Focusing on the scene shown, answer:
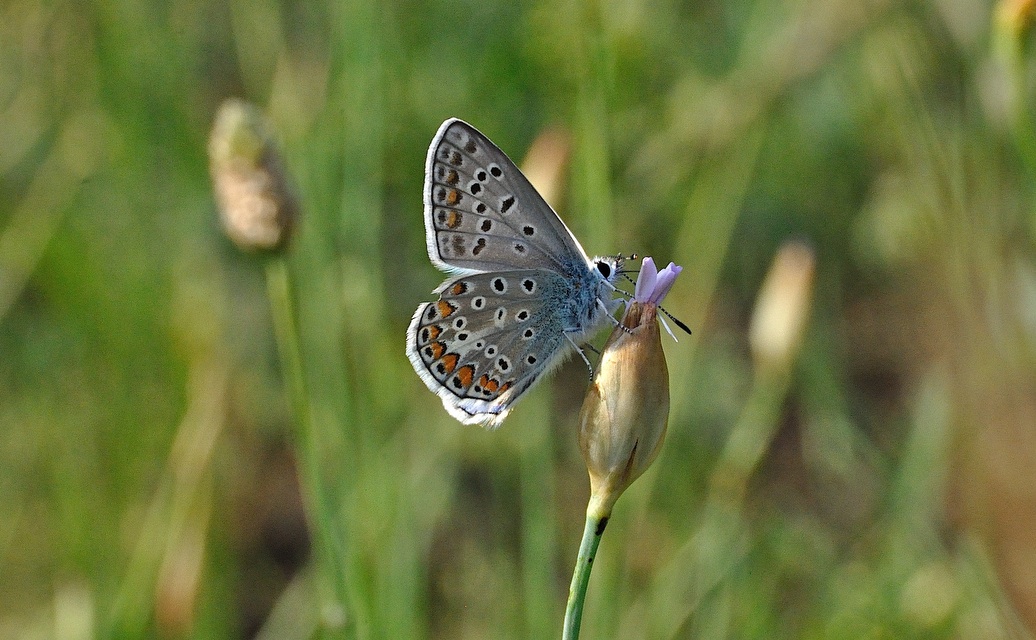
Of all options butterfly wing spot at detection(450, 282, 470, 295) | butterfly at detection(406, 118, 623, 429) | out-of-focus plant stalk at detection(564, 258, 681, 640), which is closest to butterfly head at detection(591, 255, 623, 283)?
butterfly at detection(406, 118, 623, 429)

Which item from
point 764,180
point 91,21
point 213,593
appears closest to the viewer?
point 213,593

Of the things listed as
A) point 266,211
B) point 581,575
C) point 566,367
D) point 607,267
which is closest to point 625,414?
point 581,575

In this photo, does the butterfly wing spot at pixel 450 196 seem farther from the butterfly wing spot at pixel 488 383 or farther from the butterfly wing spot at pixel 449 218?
the butterfly wing spot at pixel 488 383

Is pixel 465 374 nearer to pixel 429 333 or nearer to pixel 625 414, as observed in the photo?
pixel 429 333

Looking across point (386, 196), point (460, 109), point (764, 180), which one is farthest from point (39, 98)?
point (764, 180)

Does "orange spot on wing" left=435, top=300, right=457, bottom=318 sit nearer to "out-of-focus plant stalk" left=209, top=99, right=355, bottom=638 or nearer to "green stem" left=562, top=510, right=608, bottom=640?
"out-of-focus plant stalk" left=209, top=99, right=355, bottom=638

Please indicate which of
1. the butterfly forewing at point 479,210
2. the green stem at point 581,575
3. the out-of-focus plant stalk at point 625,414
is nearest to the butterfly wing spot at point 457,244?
the butterfly forewing at point 479,210

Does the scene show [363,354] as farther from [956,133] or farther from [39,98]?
[956,133]
